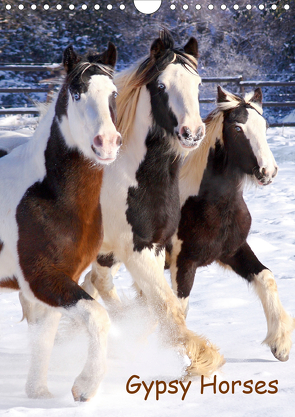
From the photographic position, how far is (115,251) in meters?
3.42

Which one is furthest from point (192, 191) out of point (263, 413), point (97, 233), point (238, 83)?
point (238, 83)

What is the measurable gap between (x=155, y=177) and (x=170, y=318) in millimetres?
799

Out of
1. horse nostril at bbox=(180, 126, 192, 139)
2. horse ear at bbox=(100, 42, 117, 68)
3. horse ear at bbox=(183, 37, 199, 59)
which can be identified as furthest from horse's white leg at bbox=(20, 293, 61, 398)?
horse ear at bbox=(183, 37, 199, 59)

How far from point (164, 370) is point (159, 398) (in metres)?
0.48

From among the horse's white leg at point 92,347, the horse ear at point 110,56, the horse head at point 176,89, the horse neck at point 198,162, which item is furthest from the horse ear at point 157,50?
the horse's white leg at point 92,347

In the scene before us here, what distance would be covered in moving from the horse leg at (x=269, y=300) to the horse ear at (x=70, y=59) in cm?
163

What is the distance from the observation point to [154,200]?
332 centimetres

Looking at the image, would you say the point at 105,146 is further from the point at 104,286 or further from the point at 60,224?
the point at 104,286

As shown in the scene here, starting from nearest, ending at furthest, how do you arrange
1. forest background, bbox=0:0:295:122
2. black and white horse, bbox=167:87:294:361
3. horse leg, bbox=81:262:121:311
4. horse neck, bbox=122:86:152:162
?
1. horse neck, bbox=122:86:152:162
2. black and white horse, bbox=167:87:294:361
3. horse leg, bbox=81:262:121:311
4. forest background, bbox=0:0:295:122

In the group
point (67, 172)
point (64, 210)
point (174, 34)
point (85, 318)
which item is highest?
point (67, 172)

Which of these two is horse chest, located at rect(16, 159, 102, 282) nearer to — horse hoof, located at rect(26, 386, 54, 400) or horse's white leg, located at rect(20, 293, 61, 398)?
horse's white leg, located at rect(20, 293, 61, 398)

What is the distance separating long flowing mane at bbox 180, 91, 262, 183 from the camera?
3.73m

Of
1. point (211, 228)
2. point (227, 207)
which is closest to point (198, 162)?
point (227, 207)

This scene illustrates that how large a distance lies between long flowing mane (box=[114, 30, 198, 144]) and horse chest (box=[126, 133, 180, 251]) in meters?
0.23
